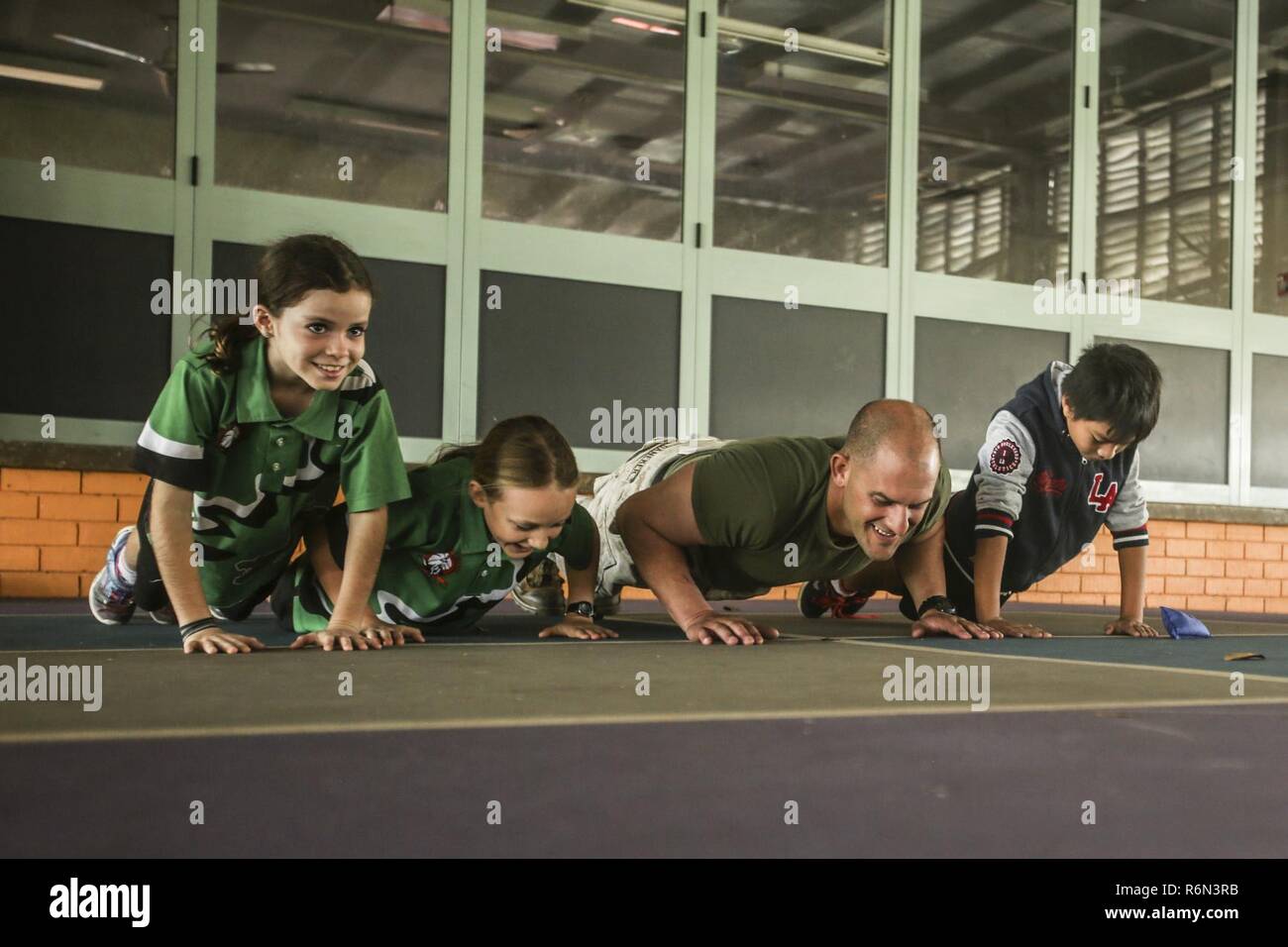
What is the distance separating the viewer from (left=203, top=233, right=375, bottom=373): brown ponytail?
2.42 m

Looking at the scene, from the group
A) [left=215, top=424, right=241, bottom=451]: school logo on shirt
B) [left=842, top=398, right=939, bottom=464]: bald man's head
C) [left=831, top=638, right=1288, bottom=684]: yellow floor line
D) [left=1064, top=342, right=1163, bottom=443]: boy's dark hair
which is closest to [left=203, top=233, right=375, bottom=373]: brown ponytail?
[left=215, top=424, right=241, bottom=451]: school logo on shirt

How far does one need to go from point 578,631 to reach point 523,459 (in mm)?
507

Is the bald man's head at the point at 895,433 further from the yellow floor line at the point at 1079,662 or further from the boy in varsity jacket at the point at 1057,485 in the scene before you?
the boy in varsity jacket at the point at 1057,485

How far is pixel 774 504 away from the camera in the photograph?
→ 2.82 meters

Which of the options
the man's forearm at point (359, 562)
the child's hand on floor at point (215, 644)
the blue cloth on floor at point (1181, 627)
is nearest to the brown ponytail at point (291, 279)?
the man's forearm at point (359, 562)

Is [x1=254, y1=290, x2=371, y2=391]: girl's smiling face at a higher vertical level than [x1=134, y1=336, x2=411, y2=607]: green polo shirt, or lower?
higher

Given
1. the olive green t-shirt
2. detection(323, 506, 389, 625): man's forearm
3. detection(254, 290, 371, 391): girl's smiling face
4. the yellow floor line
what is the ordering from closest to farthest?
the yellow floor line
detection(254, 290, 371, 391): girl's smiling face
detection(323, 506, 389, 625): man's forearm
the olive green t-shirt

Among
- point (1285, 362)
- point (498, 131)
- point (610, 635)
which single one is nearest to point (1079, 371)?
point (610, 635)

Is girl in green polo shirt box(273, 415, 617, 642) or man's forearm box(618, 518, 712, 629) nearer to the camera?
girl in green polo shirt box(273, 415, 617, 642)

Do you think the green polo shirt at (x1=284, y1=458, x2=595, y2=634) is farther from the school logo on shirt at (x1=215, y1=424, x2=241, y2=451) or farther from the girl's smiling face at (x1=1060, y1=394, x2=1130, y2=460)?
the girl's smiling face at (x1=1060, y1=394, x2=1130, y2=460)

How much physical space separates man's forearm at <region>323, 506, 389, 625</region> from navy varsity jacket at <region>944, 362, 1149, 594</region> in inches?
62.6

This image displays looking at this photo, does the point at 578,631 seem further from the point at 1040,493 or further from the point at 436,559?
the point at 1040,493

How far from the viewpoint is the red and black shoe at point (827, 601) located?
4.09m

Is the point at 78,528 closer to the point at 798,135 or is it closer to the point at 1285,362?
the point at 798,135
